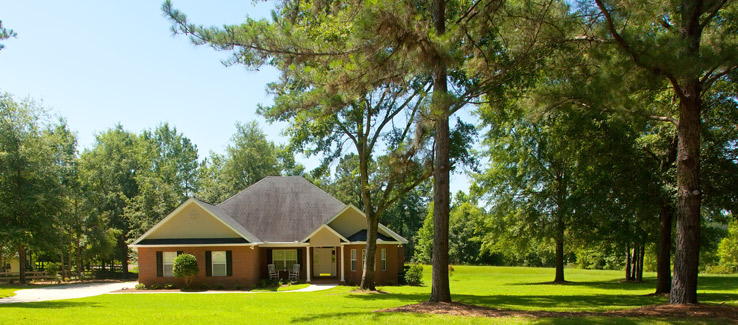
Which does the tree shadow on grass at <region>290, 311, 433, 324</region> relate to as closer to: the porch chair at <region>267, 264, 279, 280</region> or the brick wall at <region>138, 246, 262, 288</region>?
the brick wall at <region>138, 246, 262, 288</region>

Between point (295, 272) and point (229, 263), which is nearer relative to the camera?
point (229, 263)

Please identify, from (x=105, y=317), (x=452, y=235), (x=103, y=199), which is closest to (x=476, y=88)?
(x=105, y=317)

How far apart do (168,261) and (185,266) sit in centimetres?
248

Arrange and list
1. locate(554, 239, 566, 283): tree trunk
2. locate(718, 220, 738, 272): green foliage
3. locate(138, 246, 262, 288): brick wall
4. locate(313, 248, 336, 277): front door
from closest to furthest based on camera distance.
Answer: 1. locate(138, 246, 262, 288): brick wall
2. locate(554, 239, 566, 283): tree trunk
3. locate(313, 248, 336, 277): front door
4. locate(718, 220, 738, 272): green foliage

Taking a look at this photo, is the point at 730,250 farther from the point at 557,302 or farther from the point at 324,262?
the point at 557,302

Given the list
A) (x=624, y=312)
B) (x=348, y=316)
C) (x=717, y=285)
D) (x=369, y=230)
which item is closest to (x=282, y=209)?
(x=369, y=230)

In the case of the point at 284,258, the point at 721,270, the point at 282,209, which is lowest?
the point at 721,270

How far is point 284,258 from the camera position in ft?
92.4

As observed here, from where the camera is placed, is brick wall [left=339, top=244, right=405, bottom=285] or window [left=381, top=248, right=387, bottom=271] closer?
brick wall [left=339, top=244, right=405, bottom=285]

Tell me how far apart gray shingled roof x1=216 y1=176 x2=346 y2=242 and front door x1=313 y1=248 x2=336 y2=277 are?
7.85 ft

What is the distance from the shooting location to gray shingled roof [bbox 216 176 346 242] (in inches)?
1088

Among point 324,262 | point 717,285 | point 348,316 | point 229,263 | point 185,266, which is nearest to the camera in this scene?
point 348,316

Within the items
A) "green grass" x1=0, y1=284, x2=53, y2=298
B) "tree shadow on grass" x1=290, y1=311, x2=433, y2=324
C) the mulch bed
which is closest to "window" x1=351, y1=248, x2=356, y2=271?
the mulch bed

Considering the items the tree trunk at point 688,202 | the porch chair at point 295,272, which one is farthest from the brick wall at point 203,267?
the tree trunk at point 688,202
